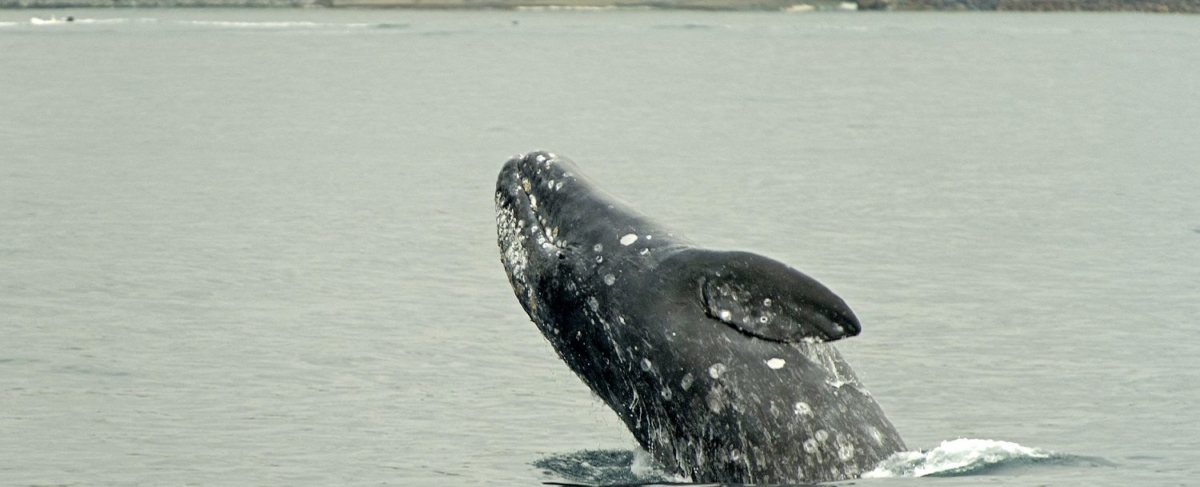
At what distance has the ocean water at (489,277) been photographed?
11.6 meters

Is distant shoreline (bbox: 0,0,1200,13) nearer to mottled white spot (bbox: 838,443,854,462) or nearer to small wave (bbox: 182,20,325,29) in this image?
small wave (bbox: 182,20,325,29)

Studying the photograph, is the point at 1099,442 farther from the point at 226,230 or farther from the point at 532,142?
the point at 532,142

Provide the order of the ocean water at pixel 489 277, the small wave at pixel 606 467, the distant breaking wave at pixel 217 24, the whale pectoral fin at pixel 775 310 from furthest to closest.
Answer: the distant breaking wave at pixel 217 24
the ocean water at pixel 489 277
the small wave at pixel 606 467
the whale pectoral fin at pixel 775 310

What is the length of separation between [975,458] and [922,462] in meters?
0.86

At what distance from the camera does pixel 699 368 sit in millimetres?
8836

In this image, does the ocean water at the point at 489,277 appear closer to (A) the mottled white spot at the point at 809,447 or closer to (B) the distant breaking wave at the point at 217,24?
(A) the mottled white spot at the point at 809,447

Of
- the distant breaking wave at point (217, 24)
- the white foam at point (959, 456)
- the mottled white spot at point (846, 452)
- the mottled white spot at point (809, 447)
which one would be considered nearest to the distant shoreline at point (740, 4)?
the distant breaking wave at point (217, 24)

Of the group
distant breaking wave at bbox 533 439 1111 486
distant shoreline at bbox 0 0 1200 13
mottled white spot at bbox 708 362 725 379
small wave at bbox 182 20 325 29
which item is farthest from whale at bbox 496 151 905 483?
distant shoreline at bbox 0 0 1200 13

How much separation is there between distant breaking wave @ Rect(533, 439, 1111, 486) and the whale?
493 millimetres

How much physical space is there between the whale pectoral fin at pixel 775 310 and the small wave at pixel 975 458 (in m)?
1.58

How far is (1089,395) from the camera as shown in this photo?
43.2 ft

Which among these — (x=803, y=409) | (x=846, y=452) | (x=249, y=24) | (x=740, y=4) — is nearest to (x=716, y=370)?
(x=803, y=409)

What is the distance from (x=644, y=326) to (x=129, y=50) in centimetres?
9750

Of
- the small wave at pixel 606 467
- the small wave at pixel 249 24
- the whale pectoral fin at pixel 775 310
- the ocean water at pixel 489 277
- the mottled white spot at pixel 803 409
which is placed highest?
the whale pectoral fin at pixel 775 310
